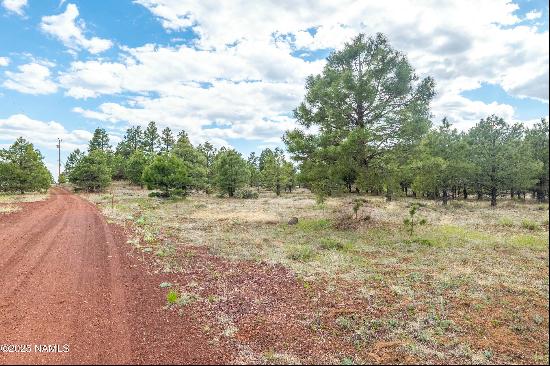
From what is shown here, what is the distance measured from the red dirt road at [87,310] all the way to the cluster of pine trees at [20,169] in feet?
140

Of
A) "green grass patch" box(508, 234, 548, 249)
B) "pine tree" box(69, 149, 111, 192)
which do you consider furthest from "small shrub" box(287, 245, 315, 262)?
"pine tree" box(69, 149, 111, 192)

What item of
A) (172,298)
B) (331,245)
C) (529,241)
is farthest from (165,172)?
(529,241)

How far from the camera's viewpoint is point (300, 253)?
54.1ft

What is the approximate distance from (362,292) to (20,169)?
192 feet

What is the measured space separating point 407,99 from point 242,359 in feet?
71.6

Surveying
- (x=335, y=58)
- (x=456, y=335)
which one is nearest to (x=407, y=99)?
(x=335, y=58)

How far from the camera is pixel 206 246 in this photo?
18.4 m

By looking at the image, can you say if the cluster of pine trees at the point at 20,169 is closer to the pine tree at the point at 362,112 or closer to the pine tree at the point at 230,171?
the pine tree at the point at 230,171

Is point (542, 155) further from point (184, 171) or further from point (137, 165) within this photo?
point (137, 165)

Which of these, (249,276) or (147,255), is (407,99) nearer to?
(249,276)

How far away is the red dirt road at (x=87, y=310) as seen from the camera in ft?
24.0

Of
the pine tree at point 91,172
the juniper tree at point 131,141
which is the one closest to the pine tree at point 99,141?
the juniper tree at point 131,141

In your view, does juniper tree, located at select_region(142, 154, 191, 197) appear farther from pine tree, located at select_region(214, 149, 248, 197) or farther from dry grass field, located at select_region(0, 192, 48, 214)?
dry grass field, located at select_region(0, 192, 48, 214)

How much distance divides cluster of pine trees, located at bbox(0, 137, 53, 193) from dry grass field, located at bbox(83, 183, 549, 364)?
42.3m
